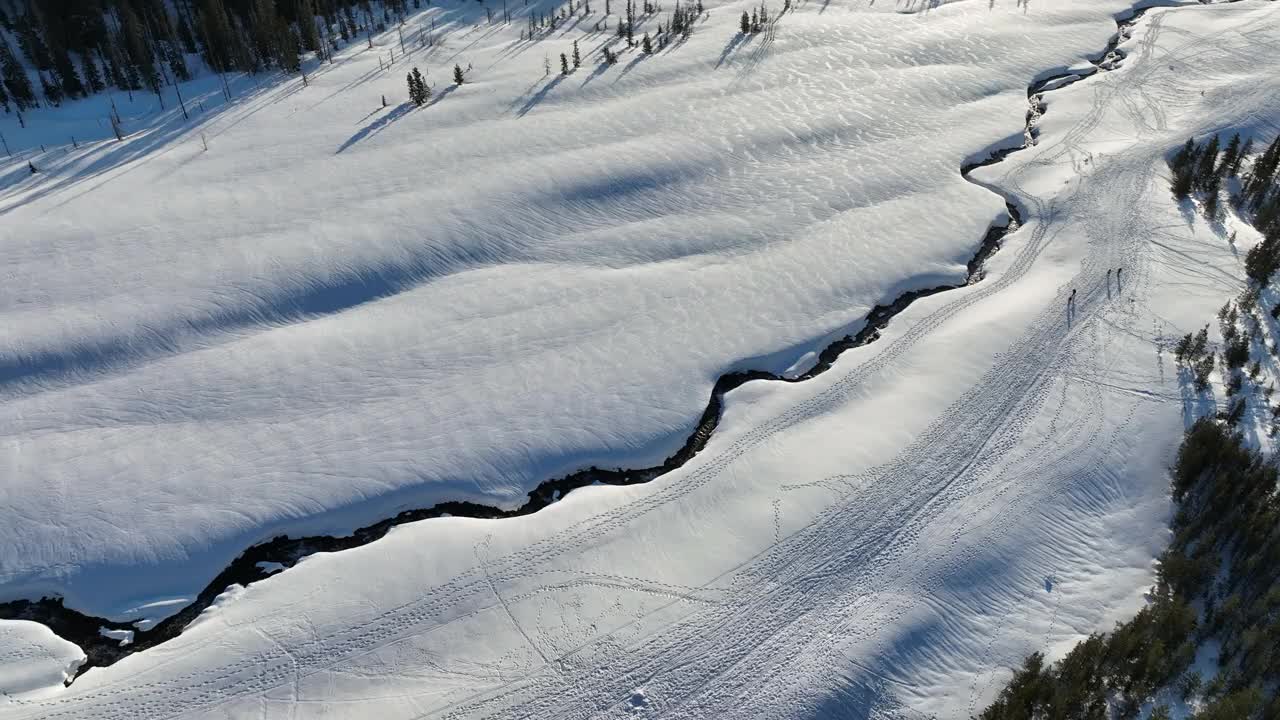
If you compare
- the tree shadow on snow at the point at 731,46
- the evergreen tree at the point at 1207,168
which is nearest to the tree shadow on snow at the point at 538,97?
the tree shadow on snow at the point at 731,46

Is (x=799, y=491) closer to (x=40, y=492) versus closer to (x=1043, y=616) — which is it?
(x=1043, y=616)

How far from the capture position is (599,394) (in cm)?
1728

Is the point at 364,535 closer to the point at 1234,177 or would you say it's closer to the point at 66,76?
the point at 66,76

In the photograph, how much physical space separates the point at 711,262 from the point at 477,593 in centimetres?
1163

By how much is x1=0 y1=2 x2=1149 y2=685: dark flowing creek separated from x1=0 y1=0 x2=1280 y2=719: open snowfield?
12.1 inches

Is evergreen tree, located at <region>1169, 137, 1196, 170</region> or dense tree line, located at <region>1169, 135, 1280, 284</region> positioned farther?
evergreen tree, located at <region>1169, 137, 1196, 170</region>

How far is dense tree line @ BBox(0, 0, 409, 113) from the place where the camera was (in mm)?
30531

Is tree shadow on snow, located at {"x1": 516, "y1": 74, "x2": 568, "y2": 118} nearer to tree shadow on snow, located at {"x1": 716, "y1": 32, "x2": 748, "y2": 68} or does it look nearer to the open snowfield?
the open snowfield

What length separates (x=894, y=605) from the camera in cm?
1298

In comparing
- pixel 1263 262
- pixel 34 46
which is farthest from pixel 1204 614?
pixel 34 46

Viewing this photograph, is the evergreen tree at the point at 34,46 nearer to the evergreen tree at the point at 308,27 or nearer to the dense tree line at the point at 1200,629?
the evergreen tree at the point at 308,27

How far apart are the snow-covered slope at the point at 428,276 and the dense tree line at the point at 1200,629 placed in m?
5.62

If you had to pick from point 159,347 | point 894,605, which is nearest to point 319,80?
point 159,347

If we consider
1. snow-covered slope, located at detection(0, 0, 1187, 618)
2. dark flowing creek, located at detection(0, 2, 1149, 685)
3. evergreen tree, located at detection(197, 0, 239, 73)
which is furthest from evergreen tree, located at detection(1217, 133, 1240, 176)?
evergreen tree, located at detection(197, 0, 239, 73)
